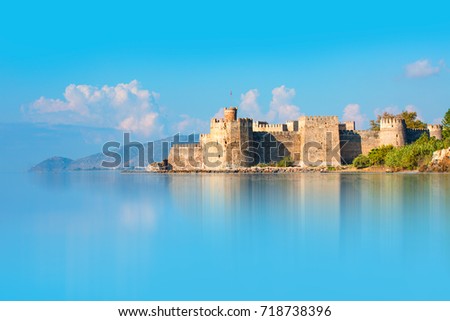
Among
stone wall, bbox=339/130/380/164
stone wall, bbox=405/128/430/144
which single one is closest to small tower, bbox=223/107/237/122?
stone wall, bbox=339/130/380/164

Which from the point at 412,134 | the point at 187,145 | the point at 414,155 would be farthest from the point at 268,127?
the point at 414,155

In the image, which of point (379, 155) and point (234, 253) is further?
point (379, 155)

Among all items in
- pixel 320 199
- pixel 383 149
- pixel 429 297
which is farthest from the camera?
pixel 383 149

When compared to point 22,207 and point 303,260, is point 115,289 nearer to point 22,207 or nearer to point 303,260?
point 303,260

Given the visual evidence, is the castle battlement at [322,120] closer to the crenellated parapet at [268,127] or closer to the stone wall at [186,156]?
the crenellated parapet at [268,127]

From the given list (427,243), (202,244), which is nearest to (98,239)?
(202,244)

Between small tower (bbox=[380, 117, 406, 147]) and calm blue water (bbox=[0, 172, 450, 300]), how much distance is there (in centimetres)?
2108

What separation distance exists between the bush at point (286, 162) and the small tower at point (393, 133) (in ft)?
15.1

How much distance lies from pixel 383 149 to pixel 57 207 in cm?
2107

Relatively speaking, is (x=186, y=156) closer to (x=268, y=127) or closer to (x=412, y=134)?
(x=268, y=127)

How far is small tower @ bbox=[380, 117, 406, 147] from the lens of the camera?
3353cm

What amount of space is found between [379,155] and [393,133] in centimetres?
220

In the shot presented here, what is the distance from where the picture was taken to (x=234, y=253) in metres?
7.63

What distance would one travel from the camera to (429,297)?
5754 mm
